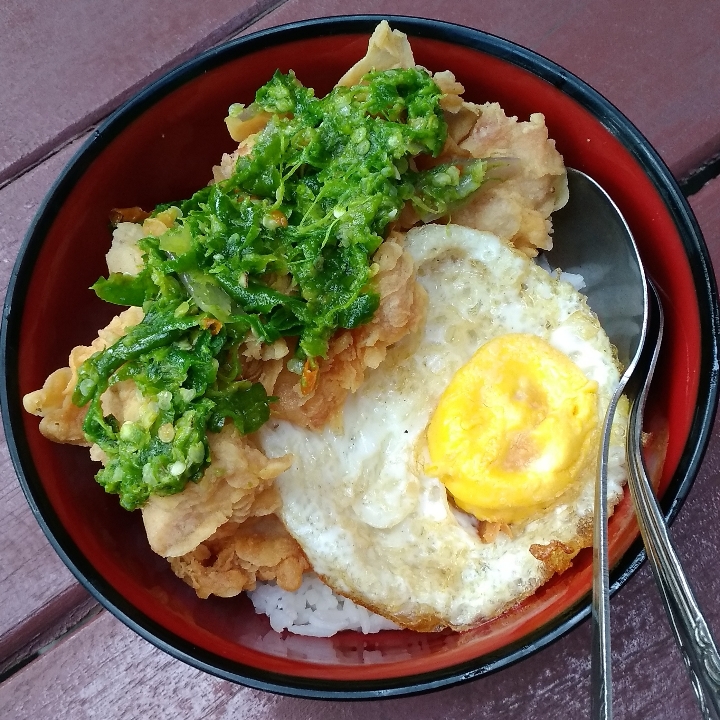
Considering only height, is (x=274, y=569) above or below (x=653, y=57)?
below

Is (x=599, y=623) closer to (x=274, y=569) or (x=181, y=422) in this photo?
(x=274, y=569)

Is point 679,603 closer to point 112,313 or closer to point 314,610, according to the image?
point 314,610

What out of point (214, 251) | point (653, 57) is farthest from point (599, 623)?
point (653, 57)

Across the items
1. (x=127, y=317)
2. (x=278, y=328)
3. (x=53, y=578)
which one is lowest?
(x=53, y=578)

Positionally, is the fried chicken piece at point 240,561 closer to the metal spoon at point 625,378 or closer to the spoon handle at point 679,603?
the metal spoon at point 625,378

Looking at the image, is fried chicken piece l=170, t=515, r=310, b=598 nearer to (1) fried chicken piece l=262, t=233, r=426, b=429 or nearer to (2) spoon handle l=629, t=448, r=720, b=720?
(1) fried chicken piece l=262, t=233, r=426, b=429

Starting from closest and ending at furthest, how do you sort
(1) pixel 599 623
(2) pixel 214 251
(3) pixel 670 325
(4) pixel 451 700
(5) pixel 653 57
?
(1) pixel 599 623, (2) pixel 214 251, (3) pixel 670 325, (4) pixel 451 700, (5) pixel 653 57

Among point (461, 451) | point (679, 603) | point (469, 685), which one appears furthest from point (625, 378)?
point (469, 685)
